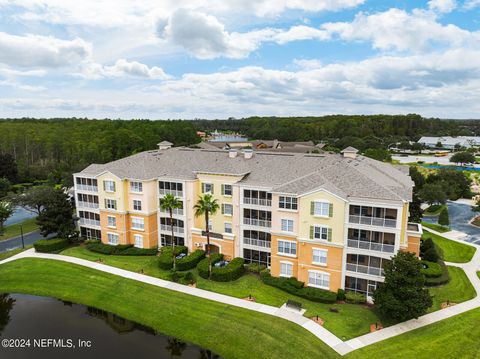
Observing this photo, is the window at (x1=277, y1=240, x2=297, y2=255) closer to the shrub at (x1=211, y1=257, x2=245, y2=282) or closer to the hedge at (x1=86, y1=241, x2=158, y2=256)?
the shrub at (x1=211, y1=257, x2=245, y2=282)

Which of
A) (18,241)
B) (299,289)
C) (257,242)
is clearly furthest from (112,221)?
(299,289)

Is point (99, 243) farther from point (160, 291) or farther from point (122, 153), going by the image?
point (122, 153)

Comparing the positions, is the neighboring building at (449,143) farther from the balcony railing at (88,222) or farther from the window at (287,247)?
the balcony railing at (88,222)

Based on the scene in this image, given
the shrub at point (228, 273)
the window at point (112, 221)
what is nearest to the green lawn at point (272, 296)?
the shrub at point (228, 273)

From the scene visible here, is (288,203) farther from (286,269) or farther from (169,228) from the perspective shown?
(169,228)

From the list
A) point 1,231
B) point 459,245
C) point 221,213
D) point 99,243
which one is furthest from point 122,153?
point 459,245

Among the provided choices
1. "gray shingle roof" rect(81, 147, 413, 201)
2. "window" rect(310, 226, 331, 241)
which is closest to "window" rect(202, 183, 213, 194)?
"gray shingle roof" rect(81, 147, 413, 201)
